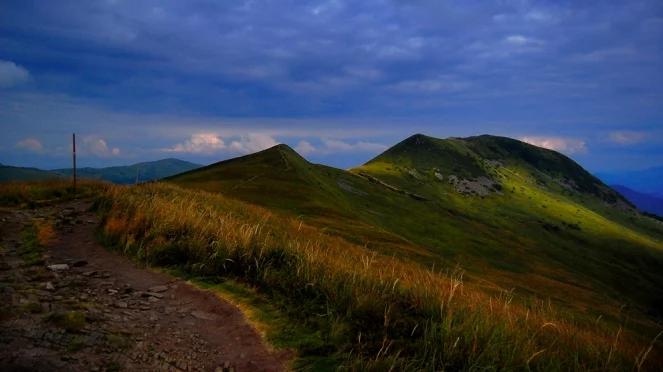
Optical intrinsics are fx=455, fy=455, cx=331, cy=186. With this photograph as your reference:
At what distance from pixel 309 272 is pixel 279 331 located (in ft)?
Result: 6.59

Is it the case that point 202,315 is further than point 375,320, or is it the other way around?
point 202,315

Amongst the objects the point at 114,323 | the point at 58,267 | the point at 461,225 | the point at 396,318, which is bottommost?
the point at 461,225

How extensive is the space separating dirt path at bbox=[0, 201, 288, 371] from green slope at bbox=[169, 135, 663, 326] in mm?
13732

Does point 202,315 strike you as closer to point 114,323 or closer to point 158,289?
point 114,323

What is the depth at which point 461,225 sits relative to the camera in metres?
114

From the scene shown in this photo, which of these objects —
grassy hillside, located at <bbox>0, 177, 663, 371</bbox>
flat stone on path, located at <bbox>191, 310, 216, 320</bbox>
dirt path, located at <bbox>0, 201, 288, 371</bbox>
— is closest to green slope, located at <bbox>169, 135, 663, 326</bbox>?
grassy hillside, located at <bbox>0, 177, 663, 371</bbox>

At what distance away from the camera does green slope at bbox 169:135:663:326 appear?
Result: 5789cm

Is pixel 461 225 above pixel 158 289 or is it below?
below

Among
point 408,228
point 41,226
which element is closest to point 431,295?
point 41,226

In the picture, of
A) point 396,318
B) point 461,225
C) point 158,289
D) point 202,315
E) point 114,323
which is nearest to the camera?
point 114,323

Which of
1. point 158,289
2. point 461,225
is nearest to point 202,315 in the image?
point 158,289

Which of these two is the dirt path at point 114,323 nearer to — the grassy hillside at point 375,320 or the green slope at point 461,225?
the grassy hillside at point 375,320

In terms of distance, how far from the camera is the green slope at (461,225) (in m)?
57.9

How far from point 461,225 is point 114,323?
112527 millimetres
